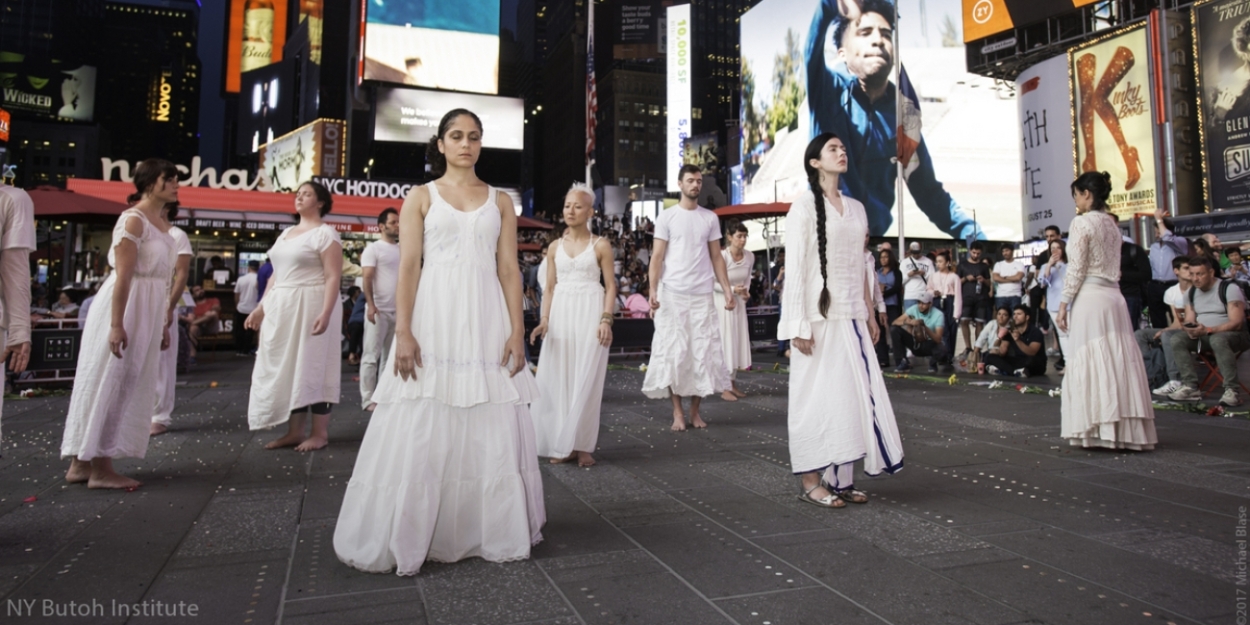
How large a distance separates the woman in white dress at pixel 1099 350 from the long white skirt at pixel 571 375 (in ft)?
9.99

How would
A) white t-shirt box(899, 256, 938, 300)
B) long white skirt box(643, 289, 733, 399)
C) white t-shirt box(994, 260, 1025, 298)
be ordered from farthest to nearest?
white t-shirt box(994, 260, 1025, 298) → white t-shirt box(899, 256, 938, 300) → long white skirt box(643, 289, 733, 399)

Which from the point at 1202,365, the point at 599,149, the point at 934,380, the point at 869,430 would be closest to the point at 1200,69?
the point at 1202,365

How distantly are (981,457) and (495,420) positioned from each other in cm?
336

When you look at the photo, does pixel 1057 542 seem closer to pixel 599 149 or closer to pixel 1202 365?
pixel 1202 365

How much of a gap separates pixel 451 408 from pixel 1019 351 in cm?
955

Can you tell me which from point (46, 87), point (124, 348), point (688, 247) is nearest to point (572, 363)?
point (688, 247)

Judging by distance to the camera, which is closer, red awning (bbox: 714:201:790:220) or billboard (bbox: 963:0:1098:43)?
red awning (bbox: 714:201:790:220)

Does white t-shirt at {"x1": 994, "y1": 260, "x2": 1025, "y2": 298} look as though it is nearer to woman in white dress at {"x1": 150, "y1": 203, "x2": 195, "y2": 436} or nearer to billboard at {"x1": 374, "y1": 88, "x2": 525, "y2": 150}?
woman in white dress at {"x1": 150, "y1": 203, "x2": 195, "y2": 436}

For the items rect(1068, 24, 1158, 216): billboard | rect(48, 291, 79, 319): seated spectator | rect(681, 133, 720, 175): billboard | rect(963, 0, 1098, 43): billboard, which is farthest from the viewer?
rect(681, 133, 720, 175): billboard

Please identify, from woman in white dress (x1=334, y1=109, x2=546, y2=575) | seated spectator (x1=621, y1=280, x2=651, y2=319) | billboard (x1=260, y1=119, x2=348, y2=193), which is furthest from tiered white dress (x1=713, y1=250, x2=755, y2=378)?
billboard (x1=260, y1=119, x2=348, y2=193)

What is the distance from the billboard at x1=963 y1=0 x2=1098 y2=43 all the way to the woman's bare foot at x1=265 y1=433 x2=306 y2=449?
31683 millimetres

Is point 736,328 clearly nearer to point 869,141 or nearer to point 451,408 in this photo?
point 451,408

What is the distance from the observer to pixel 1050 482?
14.0 feet

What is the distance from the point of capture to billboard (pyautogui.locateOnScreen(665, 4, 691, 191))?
79750 mm
